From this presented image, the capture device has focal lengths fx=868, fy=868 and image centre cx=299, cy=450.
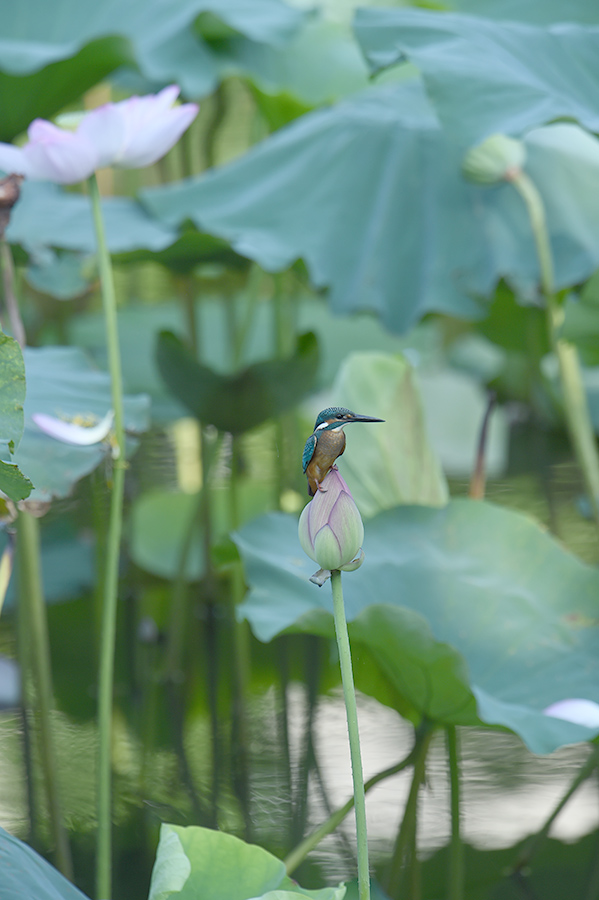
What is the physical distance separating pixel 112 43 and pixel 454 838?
104cm

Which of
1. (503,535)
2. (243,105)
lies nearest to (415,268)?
(503,535)

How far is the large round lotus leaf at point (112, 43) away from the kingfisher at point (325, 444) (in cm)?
98

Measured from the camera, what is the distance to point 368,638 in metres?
0.62

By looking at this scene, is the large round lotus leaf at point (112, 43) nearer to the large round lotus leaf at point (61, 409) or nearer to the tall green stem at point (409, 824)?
the large round lotus leaf at point (61, 409)

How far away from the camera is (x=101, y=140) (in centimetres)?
63

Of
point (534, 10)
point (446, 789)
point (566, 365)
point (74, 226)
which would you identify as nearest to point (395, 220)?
point (566, 365)

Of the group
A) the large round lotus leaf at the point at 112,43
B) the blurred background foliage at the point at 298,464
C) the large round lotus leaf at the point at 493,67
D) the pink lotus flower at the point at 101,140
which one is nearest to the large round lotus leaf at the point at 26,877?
the blurred background foliage at the point at 298,464

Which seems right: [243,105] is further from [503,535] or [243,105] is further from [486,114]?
[503,535]

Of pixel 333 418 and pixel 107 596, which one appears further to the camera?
pixel 107 596

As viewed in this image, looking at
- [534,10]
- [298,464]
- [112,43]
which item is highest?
[534,10]

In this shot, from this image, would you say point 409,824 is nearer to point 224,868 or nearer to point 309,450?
point 224,868

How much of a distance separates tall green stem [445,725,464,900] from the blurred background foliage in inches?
0.5

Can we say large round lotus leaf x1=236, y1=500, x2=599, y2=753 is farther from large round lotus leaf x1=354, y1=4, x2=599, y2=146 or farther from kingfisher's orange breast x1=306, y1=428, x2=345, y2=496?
large round lotus leaf x1=354, y1=4, x2=599, y2=146

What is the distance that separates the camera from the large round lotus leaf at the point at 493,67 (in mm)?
825
